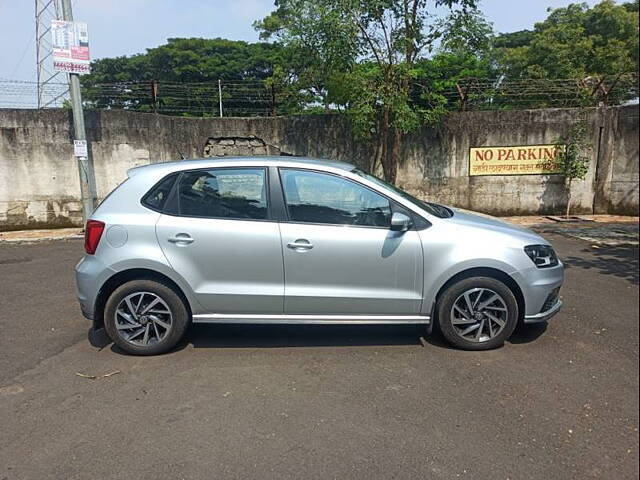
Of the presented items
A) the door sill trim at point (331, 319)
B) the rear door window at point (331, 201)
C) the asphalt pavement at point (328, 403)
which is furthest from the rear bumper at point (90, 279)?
the rear door window at point (331, 201)

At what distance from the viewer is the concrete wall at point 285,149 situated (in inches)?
414

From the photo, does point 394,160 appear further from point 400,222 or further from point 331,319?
point 331,319

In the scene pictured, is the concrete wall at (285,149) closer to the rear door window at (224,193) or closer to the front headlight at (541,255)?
the rear door window at (224,193)

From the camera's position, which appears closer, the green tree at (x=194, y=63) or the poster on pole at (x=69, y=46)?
the poster on pole at (x=69, y=46)

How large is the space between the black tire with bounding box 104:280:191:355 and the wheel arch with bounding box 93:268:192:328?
1.3 inches

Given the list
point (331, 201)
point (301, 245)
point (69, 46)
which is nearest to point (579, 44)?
point (331, 201)

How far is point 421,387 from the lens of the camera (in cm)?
319

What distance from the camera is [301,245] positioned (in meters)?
3.63

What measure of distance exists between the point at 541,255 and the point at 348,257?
164 centimetres

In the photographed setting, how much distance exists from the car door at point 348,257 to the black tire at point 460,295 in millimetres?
232

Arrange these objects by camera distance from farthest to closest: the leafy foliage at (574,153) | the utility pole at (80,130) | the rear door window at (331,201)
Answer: the leafy foliage at (574,153)
the utility pole at (80,130)
the rear door window at (331,201)

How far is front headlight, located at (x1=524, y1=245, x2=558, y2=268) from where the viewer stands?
3.68m

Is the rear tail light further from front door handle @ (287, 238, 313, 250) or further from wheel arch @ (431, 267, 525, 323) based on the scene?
wheel arch @ (431, 267, 525, 323)

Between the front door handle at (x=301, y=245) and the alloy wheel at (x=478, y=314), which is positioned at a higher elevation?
the front door handle at (x=301, y=245)
